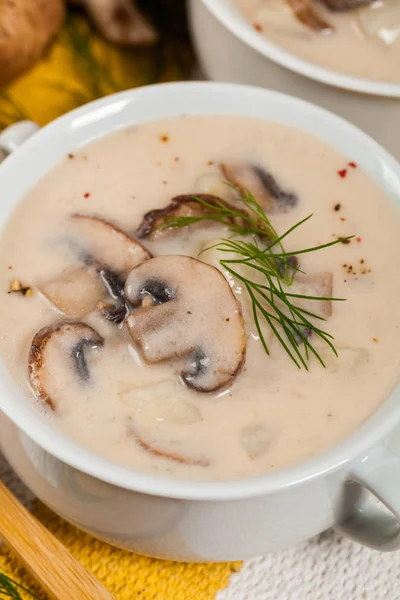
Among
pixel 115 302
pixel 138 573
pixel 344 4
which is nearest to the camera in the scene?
pixel 115 302

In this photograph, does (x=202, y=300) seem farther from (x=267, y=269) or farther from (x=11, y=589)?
(x=11, y=589)

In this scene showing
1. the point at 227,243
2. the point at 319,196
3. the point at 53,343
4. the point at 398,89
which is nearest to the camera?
the point at 53,343

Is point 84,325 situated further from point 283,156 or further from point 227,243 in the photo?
point 283,156

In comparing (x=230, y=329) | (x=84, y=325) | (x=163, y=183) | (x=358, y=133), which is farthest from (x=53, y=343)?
(x=358, y=133)

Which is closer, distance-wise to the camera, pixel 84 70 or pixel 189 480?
pixel 189 480

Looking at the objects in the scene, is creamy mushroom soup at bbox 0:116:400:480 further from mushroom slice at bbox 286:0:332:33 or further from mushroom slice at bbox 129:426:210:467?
mushroom slice at bbox 286:0:332:33

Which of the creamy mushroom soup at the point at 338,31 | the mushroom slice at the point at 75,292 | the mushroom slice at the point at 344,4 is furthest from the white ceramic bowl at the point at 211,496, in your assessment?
the mushroom slice at the point at 344,4

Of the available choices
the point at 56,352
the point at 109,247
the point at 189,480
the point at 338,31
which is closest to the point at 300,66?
the point at 338,31

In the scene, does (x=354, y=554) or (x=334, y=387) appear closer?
(x=334, y=387)
